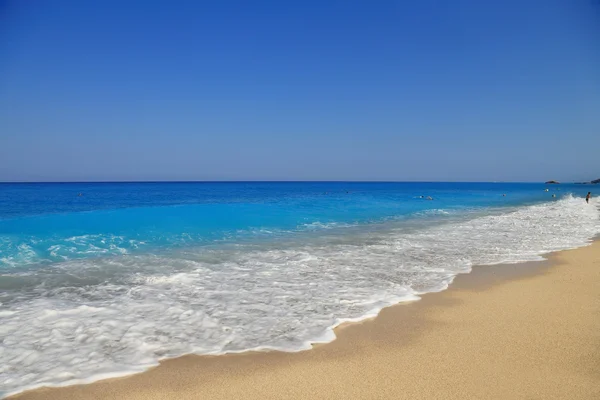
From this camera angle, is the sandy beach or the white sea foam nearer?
the sandy beach

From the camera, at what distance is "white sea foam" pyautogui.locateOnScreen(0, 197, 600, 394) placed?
177 inches

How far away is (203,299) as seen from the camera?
6605mm

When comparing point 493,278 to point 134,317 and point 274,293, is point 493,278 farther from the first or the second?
point 134,317

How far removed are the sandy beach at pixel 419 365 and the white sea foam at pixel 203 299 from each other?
1.08ft

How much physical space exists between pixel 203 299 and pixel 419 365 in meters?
4.05

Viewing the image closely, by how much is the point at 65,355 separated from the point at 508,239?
47.1 ft

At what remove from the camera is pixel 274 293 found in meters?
7.00

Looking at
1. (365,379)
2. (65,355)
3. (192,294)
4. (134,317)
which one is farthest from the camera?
(192,294)

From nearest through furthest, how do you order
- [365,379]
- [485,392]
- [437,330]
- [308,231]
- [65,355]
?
[485,392] → [365,379] → [65,355] → [437,330] → [308,231]

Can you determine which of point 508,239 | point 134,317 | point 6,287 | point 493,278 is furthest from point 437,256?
point 6,287

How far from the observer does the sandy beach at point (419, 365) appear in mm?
3615

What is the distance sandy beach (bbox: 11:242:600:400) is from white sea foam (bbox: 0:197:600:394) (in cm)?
33

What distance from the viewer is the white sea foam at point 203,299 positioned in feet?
14.8

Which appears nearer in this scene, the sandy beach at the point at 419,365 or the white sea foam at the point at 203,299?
the sandy beach at the point at 419,365
